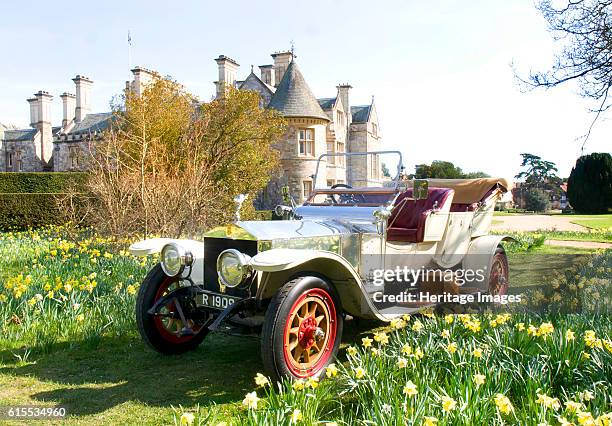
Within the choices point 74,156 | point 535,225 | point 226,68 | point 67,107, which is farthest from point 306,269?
point 67,107

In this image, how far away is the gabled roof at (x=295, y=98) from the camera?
26.9 meters

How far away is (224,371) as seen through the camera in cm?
435

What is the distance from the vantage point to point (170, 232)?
9.78m

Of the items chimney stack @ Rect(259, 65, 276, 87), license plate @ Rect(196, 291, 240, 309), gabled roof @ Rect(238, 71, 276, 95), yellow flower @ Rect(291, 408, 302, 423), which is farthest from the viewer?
chimney stack @ Rect(259, 65, 276, 87)

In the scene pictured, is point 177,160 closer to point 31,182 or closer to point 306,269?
point 306,269

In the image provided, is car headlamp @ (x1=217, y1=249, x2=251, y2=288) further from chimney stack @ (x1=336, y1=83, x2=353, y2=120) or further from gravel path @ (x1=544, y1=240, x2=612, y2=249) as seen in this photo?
chimney stack @ (x1=336, y1=83, x2=353, y2=120)

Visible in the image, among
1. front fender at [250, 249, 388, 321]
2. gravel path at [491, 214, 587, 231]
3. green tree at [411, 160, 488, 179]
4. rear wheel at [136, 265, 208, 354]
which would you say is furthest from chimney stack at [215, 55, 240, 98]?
front fender at [250, 249, 388, 321]

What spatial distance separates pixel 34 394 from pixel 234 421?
187 centimetres

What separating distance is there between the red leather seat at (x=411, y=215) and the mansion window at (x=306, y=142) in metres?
21.6

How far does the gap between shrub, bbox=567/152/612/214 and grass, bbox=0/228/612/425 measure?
38.8 metres

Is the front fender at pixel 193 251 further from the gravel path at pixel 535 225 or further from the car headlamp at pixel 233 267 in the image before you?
the gravel path at pixel 535 225

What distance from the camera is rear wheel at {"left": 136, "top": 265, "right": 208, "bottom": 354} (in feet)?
14.8

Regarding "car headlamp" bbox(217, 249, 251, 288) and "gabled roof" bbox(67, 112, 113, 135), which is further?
"gabled roof" bbox(67, 112, 113, 135)

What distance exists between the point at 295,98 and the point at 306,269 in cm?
2388
